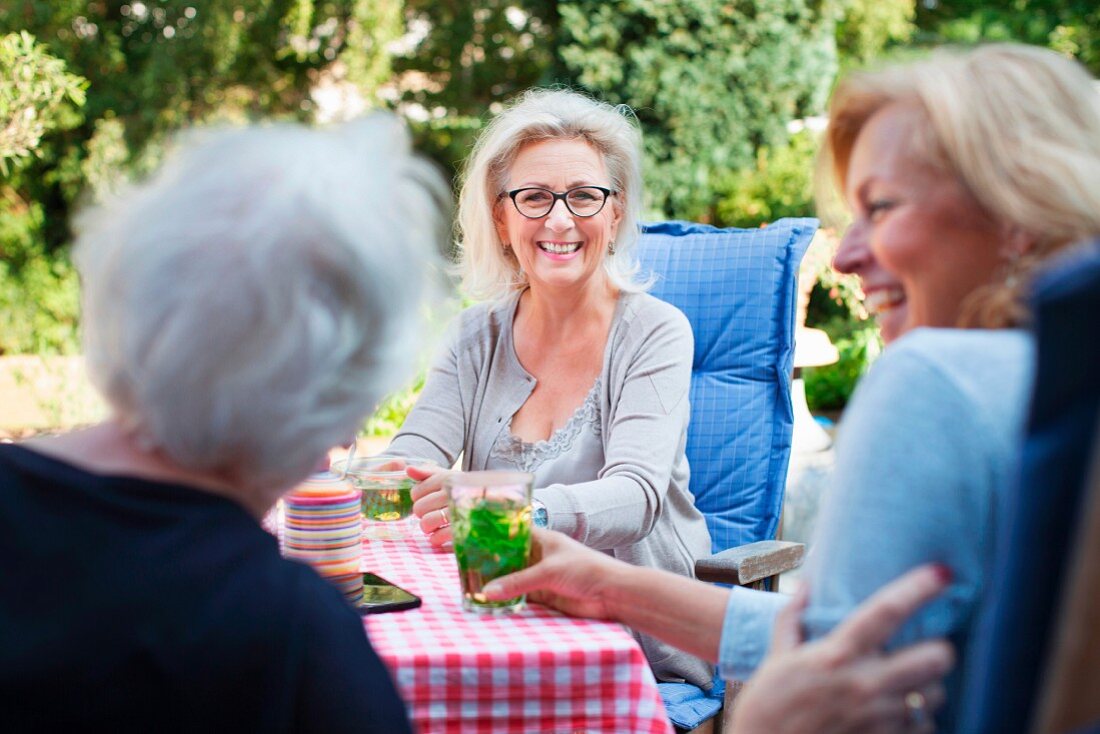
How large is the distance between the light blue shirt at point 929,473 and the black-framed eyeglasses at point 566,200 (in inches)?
70.2

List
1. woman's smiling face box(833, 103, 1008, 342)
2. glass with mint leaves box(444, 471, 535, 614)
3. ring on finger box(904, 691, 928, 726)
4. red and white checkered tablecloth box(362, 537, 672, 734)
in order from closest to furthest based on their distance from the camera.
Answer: ring on finger box(904, 691, 928, 726)
woman's smiling face box(833, 103, 1008, 342)
red and white checkered tablecloth box(362, 537, 672, 734)
glass with mint leaves box(444, 471, 535, 614)

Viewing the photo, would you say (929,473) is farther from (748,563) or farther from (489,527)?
(748,563)

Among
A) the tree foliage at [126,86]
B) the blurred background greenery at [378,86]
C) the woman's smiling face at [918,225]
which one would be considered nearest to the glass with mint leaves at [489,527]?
the woman's smiling face at [918,225]

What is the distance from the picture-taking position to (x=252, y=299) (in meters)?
0.96

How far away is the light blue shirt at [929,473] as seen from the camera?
98 cm

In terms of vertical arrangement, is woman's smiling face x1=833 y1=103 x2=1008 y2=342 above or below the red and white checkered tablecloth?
above

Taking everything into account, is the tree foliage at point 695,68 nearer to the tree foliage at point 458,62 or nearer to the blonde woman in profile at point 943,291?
the tree foliage at point 458,62

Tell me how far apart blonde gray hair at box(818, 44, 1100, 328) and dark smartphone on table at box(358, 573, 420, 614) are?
2.88 feet

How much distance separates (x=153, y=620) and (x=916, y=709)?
2.22ft

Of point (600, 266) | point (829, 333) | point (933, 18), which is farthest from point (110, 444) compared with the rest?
point (933, 18)

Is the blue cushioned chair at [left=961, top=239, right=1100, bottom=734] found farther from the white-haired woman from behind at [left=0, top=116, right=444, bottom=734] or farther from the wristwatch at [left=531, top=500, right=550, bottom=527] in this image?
the wristwatch at [left=531, top=500, right=550, bottom=527]

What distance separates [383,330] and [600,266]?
1.80 meters

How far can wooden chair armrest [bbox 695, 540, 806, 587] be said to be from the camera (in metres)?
2.29

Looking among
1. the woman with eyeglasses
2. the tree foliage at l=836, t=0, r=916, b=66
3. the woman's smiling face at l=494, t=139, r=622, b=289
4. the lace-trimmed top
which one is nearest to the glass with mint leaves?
the woman with eyeglasses
